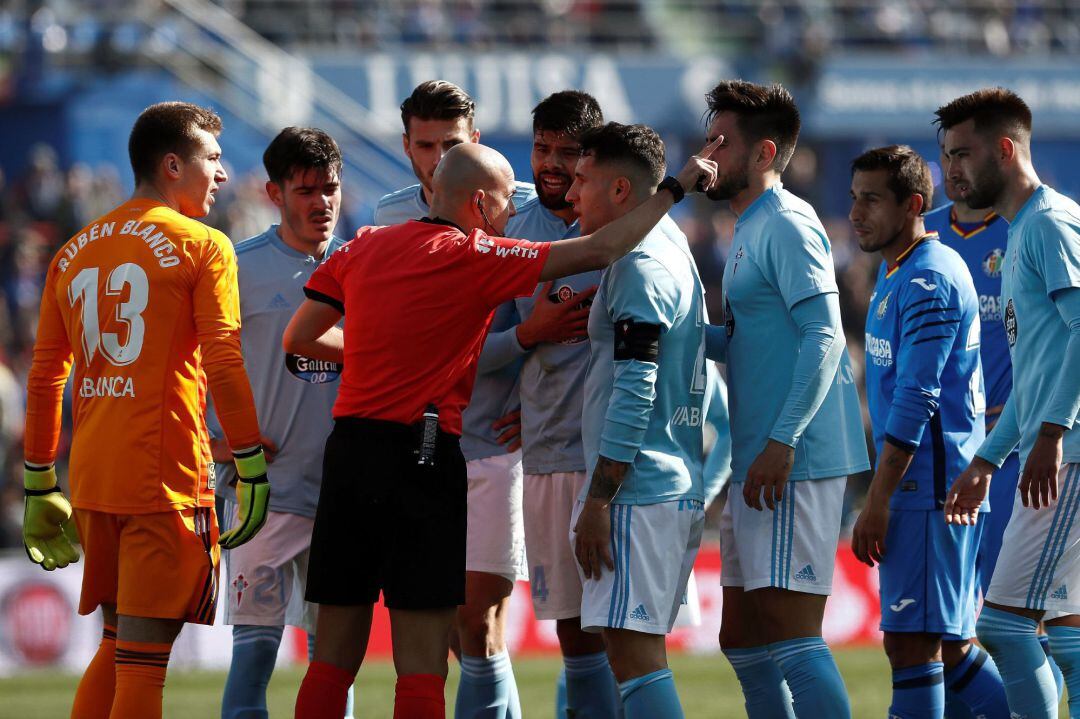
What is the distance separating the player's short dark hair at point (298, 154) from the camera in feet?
20.0

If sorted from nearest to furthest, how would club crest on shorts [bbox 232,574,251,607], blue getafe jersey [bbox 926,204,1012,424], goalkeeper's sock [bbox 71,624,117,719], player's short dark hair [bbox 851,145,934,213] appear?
goalkeeper's sock [bbox 71,624,117,719], player's short dark hair [bbox 851,145,934,213], club crest on shorts [bbox 232,574,251,607], blue getafe jersey [bbox 926,204,1012,424]

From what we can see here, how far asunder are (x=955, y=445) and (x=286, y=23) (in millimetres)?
16080

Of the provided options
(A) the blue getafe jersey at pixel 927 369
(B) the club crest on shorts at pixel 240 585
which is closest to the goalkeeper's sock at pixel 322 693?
(B) the club crest on shorts at pixel 240 585

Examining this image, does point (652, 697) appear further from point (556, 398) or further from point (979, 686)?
point (979, 686)

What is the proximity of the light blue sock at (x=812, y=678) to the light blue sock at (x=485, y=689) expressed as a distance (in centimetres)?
127

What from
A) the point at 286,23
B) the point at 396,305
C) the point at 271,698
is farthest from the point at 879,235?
the point at 286,23

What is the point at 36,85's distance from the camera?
17.5 metres

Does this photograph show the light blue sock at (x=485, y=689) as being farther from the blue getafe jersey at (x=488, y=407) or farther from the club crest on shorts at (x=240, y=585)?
the club crest on shorts at (x=240, y=585)

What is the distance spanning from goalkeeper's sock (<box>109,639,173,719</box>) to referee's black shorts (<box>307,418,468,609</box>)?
2.11 ft

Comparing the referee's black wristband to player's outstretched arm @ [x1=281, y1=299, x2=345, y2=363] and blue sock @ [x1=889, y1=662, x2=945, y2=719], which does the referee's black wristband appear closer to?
player's outstretched arm @ [x1=281, y1=299, x2=345, y2=363]

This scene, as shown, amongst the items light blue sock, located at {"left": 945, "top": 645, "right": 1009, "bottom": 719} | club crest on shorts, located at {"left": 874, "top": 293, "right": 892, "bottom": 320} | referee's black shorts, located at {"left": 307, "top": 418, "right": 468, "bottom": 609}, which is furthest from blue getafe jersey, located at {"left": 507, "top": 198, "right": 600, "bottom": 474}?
light blue sock, located at {"left": 945, "top": 645, "right": 1009, "bottom": 719}

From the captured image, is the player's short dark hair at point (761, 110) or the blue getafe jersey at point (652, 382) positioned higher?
the player's short dark hair at point (761, 110)

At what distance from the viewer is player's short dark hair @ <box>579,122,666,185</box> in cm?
529

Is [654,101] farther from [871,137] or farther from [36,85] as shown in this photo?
[36,85]
